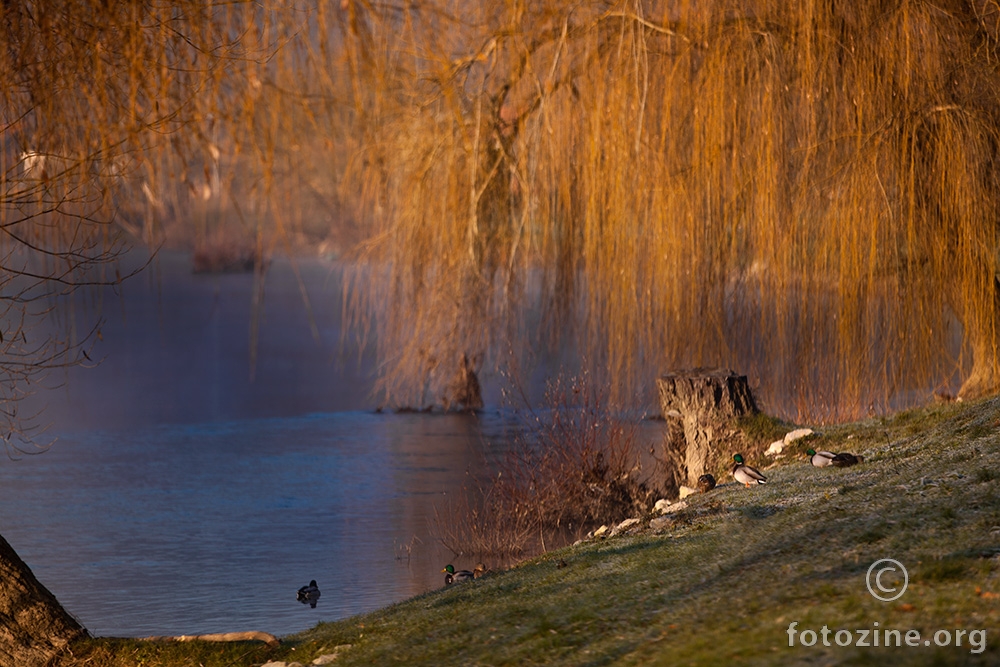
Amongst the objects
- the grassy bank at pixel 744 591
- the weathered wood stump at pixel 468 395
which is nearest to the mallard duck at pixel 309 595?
the grassy bank at pixel 744 591

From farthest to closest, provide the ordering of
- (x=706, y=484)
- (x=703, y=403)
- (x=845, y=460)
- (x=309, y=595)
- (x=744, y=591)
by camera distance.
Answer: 1. (x=309, y=595)
2. (x=703, y=403)
3. (x=706, y=484)
4. (x=845, y=460)
5. (x=744, y=591)

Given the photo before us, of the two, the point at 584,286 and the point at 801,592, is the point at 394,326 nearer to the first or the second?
the point at 584,286

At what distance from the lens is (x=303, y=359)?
106ft

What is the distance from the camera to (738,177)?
24.8ft

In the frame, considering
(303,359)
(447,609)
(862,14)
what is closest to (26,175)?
(447,609)

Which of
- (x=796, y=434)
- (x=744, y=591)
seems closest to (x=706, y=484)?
(x=796, y=434)

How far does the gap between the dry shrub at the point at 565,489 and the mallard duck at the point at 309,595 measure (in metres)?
2.01

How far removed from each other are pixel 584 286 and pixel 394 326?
184 cm

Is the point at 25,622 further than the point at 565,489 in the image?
No

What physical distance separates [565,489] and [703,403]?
2.98 m

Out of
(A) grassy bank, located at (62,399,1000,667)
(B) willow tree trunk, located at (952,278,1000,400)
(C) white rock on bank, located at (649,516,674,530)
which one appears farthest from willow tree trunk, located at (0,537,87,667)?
(B) willow tree trunk, located at (952,278,1000,400)

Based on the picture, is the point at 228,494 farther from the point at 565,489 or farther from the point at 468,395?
the point at 565,489

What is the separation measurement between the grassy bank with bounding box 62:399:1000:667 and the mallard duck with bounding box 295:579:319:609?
12.0 feet

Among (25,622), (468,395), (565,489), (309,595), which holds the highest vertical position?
(468,395)
